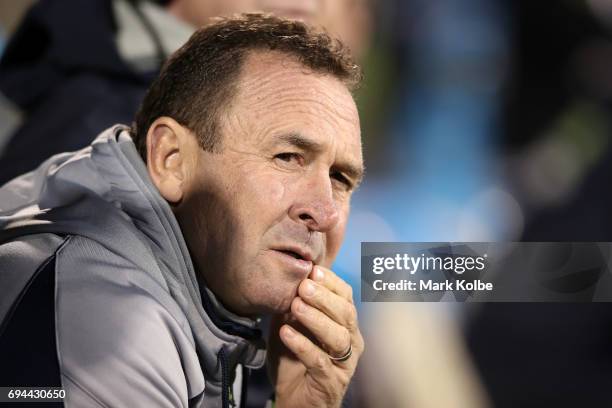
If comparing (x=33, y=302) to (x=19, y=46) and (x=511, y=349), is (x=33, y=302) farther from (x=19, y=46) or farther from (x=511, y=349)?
(x=511, y=349)

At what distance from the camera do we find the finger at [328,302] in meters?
1.04

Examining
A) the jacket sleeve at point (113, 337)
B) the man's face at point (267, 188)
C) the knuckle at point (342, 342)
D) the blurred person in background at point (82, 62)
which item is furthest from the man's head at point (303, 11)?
the jacket sleeve at point (113, 337)

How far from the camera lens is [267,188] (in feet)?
3.37

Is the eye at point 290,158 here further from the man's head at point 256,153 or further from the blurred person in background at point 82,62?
the blurred person in background at point 82,62

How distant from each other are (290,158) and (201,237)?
16 centimetres

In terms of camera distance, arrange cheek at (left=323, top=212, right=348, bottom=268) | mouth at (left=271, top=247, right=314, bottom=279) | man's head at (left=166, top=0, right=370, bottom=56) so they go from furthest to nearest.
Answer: man's head at (left=166, top=0, right=370, bottom=56) → cheek at (left=323, top=212, right=348, bottom=268) → mouth at (left=271, top=247, right=314, bottom=279)

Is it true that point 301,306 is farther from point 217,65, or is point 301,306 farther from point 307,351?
point 217,65

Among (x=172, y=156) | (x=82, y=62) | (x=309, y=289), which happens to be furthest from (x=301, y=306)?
(x=82, y=62)

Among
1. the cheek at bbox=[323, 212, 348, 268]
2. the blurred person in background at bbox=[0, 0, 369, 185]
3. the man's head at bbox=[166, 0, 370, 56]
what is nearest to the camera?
the cheek at bbox=[323, 212, 348, 268]

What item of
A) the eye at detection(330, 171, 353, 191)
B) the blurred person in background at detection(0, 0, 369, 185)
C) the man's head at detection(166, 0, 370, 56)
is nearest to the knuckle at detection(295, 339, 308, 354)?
the eye at detection(330, 171, 353, 191)

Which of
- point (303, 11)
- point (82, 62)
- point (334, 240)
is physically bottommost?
point (334, 240)

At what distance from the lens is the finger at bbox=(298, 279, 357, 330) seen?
3.42 feet

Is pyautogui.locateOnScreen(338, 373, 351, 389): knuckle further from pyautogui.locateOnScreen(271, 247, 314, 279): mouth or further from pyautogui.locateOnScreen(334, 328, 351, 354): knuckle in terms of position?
pyautogui.locateOnScreen(271, 247, 314, 279): mouth

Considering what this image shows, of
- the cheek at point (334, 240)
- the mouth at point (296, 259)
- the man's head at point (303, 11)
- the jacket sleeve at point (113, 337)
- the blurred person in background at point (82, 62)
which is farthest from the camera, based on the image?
the man's head at point (303, 11)
